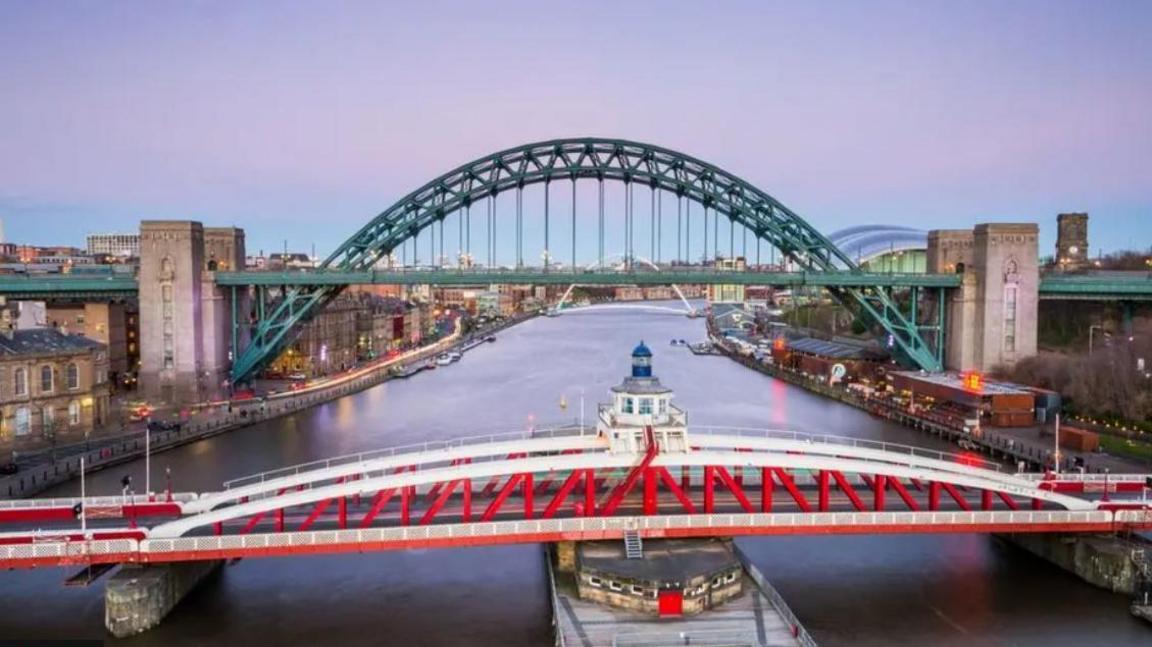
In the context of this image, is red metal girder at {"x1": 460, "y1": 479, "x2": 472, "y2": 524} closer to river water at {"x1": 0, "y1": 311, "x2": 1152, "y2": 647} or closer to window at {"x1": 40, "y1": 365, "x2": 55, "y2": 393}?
river water at {"x1": 0, "y1": 311, "x2": 1152, "y2": 647}

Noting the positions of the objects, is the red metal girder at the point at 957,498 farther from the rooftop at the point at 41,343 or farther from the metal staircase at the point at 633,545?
the rooftop at the point at 41,343

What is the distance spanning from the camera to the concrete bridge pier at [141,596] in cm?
1844

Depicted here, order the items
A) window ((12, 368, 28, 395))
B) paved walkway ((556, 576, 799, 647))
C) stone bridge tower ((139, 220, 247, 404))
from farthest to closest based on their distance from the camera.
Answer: stone bridge tower ((139, 220, 247, 404))
window ((12, 368, 28, 395))
paved walkway ((556, 576, 799, 647))

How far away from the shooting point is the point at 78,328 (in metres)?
51.3

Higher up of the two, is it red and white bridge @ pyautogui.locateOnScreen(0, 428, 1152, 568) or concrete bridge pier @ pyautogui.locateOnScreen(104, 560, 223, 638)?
red and white bridge @ pyautogui.locateOnScreen(0, 428, 1152, 568)

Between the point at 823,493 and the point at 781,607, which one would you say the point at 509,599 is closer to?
the point at 781,607

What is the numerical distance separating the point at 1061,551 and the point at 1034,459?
11330mm

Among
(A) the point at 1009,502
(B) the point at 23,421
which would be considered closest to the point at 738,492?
(A) the point at 1009,502

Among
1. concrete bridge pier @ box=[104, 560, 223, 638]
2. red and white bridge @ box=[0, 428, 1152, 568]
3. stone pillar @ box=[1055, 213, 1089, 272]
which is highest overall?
stone pillar @ box=[1055, 213, 1089, 272]

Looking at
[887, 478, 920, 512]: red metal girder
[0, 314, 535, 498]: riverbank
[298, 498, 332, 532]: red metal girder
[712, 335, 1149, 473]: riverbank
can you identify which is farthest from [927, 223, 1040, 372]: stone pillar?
[298, 498, 332, 532]: red metal girder

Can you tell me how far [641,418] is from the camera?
21359 mm

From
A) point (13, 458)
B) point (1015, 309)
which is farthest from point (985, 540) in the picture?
point (13, 458)

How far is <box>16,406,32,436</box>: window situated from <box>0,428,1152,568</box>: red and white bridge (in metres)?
15.2

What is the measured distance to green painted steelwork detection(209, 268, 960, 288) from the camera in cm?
4919
